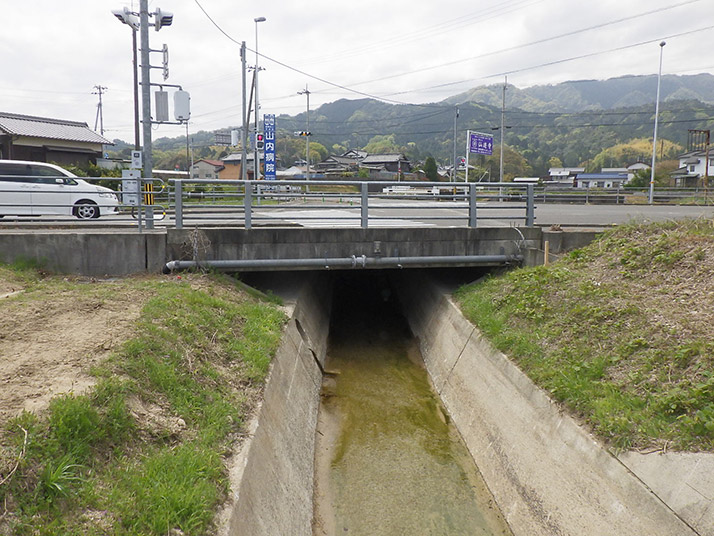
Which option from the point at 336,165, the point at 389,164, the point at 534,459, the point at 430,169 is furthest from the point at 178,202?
the point at 336,165

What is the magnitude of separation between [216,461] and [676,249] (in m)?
8.18

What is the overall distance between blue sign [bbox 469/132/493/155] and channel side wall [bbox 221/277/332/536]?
33.1m

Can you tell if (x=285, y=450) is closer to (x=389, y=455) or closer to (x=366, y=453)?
(x=366, y=453)

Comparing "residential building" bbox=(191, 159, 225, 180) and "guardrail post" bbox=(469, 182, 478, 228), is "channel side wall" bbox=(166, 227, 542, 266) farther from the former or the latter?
"residential building" bbox=(191, 159, 225, 180)

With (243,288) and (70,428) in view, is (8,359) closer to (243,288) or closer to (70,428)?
(70,428)

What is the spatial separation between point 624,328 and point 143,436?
6188 millimetres

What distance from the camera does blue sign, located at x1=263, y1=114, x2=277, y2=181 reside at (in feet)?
106

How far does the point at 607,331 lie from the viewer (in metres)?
6.84

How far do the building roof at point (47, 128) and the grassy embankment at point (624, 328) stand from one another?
102 ft

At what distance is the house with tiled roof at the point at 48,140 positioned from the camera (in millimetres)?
29453

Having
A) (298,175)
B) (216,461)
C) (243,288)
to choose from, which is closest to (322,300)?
(243,288)

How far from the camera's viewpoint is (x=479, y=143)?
134 feet

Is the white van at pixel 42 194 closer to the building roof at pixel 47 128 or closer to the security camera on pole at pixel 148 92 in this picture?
the security camera on pole at pixel 148 92

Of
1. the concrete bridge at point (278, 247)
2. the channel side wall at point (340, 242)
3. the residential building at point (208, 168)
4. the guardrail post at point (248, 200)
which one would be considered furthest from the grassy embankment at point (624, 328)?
the residential building at point (208, 168)
